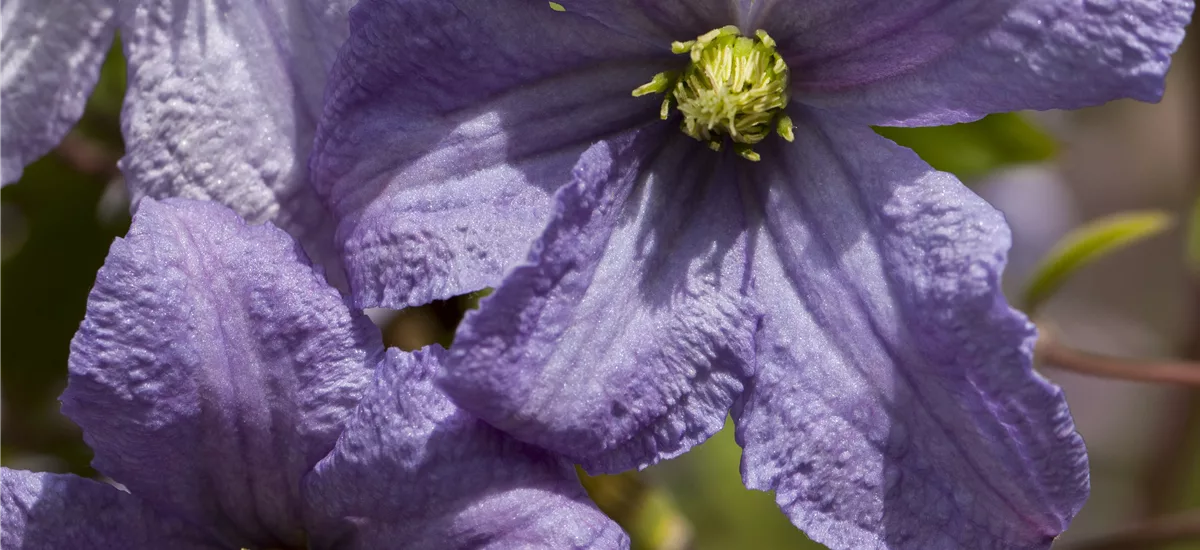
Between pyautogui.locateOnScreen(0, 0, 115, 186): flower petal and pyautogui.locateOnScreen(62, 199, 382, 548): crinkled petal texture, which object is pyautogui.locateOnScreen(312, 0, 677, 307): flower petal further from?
pyautogui.locateOnScreen(0, 0, 115, 186): flower petal

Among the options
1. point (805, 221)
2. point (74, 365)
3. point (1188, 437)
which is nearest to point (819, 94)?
point (805, 221)

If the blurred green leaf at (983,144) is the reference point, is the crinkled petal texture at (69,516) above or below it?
above

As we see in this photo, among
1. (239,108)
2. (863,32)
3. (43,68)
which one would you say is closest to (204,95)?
(239,108)

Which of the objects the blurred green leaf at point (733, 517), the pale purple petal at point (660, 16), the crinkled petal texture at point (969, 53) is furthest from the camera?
the blurred green leaf at point (733, 517)

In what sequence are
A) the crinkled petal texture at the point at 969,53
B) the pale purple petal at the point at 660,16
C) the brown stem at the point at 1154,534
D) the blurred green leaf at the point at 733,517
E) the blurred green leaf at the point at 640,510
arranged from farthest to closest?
the blurred green leaf at the point at 733,517, the brown stem at the point at 1154,534, the blurred green leaf at the point at 640,510, the pale purple petal at the point at 660,16, the crinkled petal texture at the point at 969,53

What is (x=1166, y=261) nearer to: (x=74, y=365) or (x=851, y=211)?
(x=851, y=211)

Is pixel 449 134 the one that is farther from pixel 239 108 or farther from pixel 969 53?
pixel 969 53

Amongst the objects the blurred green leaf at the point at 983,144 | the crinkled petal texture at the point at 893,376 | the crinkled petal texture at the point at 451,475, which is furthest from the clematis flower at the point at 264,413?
the blurred green leaf at the point at 983,144

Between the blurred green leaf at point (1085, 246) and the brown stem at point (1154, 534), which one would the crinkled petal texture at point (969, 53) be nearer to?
the blurred green leaf at point (1085, 246)
